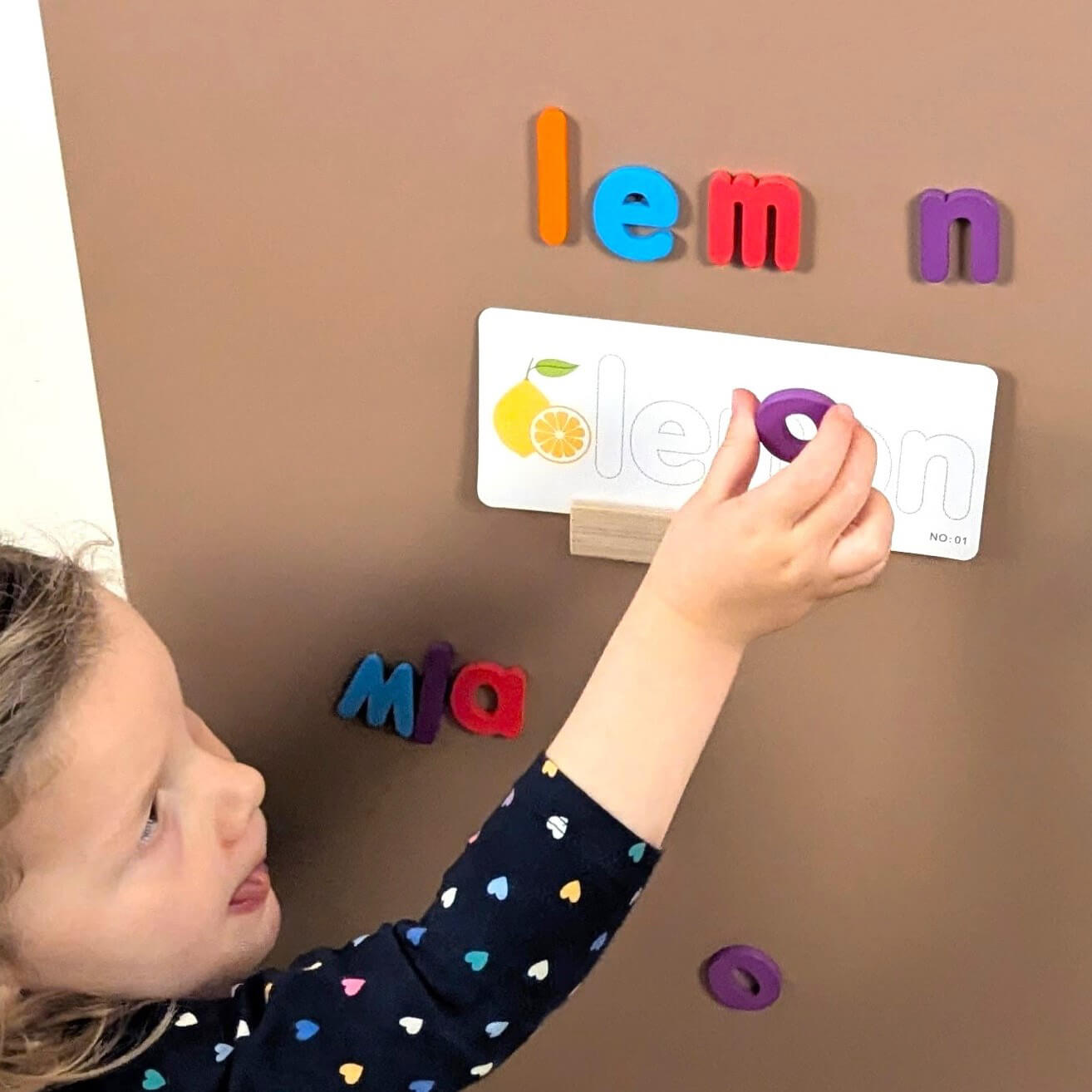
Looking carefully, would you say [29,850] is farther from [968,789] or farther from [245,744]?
[968,789]

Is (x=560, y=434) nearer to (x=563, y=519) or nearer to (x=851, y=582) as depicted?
(x=563, y=519)

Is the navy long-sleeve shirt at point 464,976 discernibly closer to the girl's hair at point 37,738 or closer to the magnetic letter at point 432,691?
the girl's hair at point 37,738

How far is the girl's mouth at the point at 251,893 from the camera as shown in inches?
25.7

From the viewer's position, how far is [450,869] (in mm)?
585

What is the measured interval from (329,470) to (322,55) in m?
0.19

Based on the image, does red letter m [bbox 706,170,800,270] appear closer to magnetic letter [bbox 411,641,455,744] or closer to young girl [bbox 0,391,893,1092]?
young girl [bbox 0,391,893,1092]

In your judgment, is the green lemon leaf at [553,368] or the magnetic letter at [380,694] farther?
the magnetic letter at [380,694]

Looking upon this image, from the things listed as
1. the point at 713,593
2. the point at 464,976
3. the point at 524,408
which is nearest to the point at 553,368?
the point at 524,408

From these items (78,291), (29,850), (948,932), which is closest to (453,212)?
(78,291)

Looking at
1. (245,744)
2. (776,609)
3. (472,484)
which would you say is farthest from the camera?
(245,744)

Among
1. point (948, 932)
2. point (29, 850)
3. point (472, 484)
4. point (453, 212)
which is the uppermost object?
point (453, 212)

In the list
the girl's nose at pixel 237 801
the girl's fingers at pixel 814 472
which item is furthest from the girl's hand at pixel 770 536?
the girl's nose at pixel 237 801

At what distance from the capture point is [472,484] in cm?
67

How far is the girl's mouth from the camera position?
65cm
